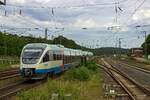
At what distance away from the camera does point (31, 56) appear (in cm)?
2991

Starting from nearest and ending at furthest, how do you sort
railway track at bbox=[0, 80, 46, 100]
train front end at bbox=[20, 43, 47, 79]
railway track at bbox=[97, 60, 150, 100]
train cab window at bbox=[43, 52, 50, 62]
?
railway track at bbox=[0, 80, 46, 100], railway track at bbox=[97, 60, 150, 100], train front end at bbox=[20, 43, 47, 79], train cab window at bbox=[43, 52, 50, 62]

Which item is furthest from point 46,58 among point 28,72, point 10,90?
point 10,90

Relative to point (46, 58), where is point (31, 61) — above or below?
below

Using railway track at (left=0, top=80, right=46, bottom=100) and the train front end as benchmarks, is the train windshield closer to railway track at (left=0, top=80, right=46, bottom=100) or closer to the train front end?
the train front end

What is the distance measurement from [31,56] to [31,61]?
497 millimetres

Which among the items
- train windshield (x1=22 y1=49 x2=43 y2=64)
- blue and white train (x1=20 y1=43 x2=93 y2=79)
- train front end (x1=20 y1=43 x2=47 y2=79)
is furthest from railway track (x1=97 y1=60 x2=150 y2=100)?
train windshield (x1=22 y1=49 x2=43 y2=64)

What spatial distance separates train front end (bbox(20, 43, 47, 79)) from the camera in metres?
29.2

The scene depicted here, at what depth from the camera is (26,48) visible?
30.7 meters

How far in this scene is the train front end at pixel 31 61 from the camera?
2925 cm

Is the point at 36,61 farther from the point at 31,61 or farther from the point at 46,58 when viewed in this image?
the point at 46,58

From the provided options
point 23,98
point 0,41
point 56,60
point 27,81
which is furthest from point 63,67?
point 0,41

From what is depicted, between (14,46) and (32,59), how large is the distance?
58.6 meters

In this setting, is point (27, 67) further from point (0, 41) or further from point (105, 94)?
point (0, 41)

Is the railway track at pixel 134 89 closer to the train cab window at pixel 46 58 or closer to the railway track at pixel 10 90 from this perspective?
the train cab window at pixel 46 58
